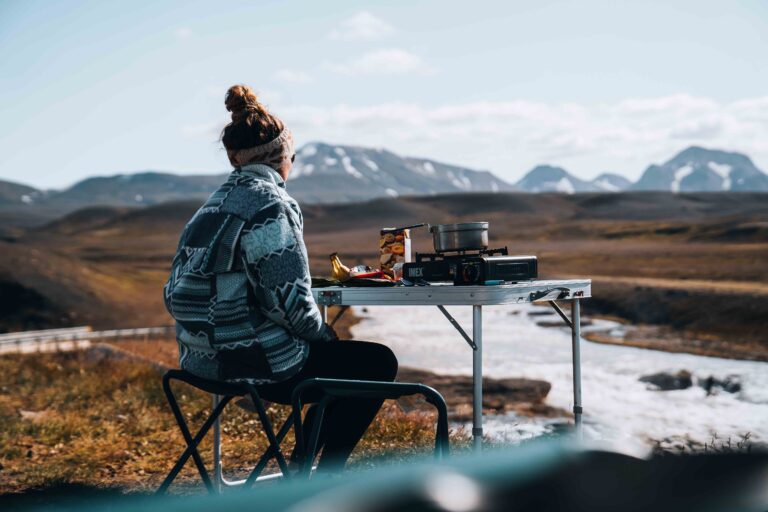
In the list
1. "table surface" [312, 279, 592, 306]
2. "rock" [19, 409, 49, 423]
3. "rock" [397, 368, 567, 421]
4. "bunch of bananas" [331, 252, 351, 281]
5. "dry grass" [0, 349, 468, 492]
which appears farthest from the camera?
"rock" [397, 368, 567, 421]

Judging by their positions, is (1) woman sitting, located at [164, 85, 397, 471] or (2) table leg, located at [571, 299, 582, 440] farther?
(2) table leg, located at [571, 299, 582, 440]

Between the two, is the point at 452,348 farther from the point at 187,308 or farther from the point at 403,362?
the point at 187,308

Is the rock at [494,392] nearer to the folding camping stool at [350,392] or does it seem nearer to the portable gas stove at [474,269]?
the portable gas stove at [474,269]

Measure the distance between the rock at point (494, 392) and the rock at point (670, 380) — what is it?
1.88 meters

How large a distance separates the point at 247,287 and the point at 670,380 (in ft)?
39.6

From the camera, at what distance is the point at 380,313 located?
26.2 meters

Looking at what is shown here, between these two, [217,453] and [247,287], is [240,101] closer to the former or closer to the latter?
[247,287]

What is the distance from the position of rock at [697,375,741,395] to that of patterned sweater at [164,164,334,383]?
37.2ft

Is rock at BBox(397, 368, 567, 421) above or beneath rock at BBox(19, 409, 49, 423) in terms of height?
beneath

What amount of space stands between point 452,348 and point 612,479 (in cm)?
1794

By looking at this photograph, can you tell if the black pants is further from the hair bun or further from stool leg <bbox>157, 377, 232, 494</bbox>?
the hair bun

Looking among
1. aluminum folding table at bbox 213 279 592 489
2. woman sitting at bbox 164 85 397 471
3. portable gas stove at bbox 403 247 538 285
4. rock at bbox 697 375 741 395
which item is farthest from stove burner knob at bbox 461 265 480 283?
rock at bbox 697 375 741 395

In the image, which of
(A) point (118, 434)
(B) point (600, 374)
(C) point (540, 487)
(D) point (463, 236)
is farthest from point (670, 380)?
(C) point (540, 487)

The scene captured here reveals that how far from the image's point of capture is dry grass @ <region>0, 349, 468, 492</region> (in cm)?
506
